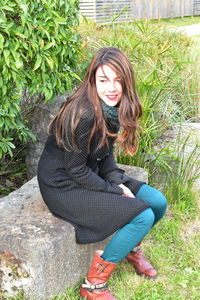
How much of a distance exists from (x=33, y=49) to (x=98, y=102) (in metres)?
0.67

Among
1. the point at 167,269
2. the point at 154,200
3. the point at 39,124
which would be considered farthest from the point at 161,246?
the point at 39,124

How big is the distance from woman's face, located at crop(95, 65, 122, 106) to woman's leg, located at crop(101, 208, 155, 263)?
26.8 inches

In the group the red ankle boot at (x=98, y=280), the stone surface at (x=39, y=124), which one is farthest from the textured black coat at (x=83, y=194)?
the stone surface at (x=39, y=124)

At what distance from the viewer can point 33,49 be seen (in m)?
2.94

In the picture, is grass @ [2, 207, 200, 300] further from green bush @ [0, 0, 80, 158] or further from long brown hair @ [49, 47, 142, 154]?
green bush @ [0, 0, 80, 158]

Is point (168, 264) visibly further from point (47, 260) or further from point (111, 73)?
point (111, 73)

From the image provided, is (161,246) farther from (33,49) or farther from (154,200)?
(33,49)

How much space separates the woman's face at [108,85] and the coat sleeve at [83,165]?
7.3 inches

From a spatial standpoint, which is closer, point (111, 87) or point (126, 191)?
point (111, 87)

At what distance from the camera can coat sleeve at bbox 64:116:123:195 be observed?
8.25ft

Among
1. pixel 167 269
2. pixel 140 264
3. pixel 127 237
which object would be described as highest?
pixel 127 237

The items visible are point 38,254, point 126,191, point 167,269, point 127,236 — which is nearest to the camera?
point 38,254

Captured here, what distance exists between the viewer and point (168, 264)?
3.13 meters

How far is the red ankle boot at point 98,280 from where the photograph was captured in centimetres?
259
